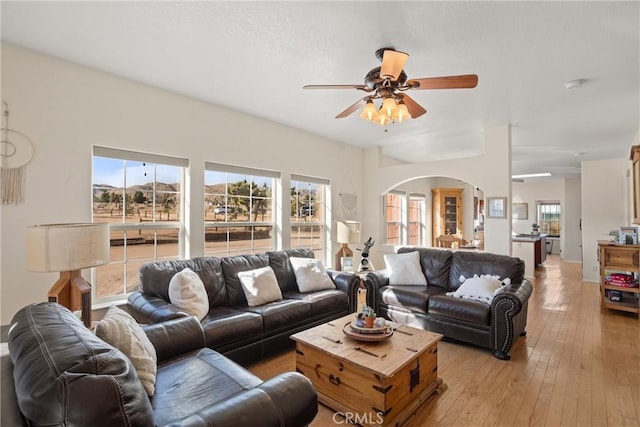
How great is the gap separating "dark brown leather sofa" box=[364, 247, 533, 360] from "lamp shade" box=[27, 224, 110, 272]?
2911mm

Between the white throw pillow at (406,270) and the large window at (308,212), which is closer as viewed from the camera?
the white throw pillow at (406,270)

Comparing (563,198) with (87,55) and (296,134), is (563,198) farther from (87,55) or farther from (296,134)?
(87,55)

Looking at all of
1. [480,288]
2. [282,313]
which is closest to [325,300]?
[282,313]

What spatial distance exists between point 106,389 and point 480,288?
10.8 ft

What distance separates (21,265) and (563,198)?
1218 cm

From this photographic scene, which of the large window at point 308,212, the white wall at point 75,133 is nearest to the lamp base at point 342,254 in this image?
the large window at point 308,212

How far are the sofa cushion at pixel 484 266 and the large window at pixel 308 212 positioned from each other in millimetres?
2277

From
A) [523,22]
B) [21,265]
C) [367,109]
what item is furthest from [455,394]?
[21,265]

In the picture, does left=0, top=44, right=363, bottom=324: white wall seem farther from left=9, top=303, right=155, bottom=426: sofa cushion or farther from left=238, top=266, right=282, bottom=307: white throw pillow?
left=9, top=303, right=155, bottom=426: sofa cushion

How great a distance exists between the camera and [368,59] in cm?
265

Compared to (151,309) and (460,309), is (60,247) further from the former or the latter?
(460,309)

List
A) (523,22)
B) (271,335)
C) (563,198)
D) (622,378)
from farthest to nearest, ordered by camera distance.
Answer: (563,198) < (271,335) < (622,378) < (523,22)

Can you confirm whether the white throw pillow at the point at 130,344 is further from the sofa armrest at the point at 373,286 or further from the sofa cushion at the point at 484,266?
the sofa cushion at the point at 484,266

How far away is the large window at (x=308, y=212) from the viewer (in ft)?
16.3
